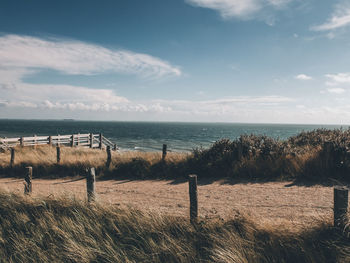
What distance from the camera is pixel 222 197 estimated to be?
753 centimetres

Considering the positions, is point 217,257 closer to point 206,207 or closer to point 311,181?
point 206,207

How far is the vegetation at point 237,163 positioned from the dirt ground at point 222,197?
982 millimetres

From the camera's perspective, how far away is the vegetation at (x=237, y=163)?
9219 millimetres

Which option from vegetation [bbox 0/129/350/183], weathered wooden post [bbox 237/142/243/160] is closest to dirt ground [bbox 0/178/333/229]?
vegetation [bbox 0/129/350/183]

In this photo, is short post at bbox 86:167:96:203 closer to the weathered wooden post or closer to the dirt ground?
the dirt ground

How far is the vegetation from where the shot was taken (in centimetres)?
922

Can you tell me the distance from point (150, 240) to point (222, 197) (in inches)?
141

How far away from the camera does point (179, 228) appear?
475 cm

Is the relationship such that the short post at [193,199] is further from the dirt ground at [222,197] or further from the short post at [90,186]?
the short post at [90,186]

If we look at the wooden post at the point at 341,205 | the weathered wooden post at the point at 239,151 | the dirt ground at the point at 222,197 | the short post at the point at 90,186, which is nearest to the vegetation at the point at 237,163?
the weathered wooden post at the point at 239,151

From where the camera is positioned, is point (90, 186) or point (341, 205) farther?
point (90, 186)

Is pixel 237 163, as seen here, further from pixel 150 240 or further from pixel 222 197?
pixel 150 240

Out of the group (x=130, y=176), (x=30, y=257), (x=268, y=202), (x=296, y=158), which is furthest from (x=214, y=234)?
(x=130, y=176)

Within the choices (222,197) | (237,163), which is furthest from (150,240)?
(237,163)
